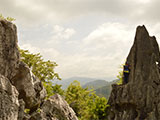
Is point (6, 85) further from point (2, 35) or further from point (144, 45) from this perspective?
point (144, 45)

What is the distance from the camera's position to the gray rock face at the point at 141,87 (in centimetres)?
2962

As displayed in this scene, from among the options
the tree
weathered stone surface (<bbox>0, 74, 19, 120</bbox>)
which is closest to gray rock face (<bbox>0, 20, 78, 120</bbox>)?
weathered stone surface (<bbox>0, 74, 19, 120</bbox>)

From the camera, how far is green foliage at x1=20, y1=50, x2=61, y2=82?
3284 centimetres

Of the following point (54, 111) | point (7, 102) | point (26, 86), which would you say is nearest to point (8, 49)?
point (26, 86)

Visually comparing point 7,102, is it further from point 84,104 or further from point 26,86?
point 84,104

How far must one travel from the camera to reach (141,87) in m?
31.2

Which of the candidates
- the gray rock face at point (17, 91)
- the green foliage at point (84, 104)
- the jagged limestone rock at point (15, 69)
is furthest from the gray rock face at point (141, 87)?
the jagged limestone rock at point (15, 69)

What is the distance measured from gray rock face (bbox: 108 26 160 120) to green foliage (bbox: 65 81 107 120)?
9.15 feet

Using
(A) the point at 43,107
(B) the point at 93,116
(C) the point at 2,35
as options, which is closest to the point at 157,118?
(B) the point at 93,116

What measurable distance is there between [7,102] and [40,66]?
68.3 feet

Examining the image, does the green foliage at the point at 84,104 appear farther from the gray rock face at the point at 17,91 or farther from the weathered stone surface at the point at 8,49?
the weathered stone surface at the point at 8,49

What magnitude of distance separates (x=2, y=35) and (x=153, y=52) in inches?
1153

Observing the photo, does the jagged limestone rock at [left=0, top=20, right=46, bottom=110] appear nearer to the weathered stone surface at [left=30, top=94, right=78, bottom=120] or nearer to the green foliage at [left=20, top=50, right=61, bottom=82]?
the weathered stone surface at [left=30, top=94, right=78, bottom=120]

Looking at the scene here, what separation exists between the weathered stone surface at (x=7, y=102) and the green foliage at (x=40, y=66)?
18.1 metres
